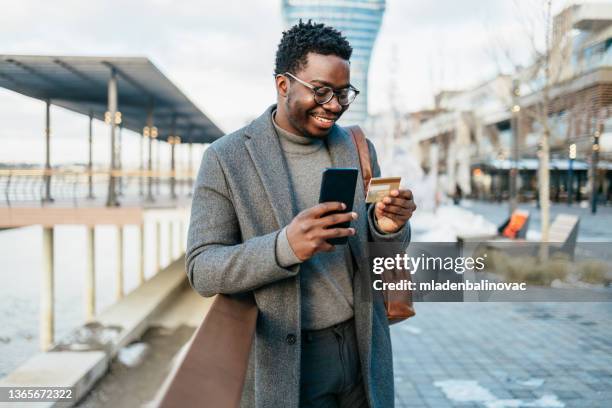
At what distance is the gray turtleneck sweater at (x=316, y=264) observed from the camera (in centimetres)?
164

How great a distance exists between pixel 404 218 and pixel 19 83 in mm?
16430

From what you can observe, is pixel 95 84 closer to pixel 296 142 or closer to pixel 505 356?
pixel 505 356

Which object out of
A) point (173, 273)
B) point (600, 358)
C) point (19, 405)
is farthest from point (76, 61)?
point (600, 358)

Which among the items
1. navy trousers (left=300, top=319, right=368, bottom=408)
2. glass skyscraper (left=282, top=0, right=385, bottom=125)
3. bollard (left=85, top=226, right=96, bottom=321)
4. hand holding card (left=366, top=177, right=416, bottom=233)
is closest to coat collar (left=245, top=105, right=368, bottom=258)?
hand holding card (left=366, top=177, right=416, bottom=233)

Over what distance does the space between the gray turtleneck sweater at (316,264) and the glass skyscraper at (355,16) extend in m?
14.2

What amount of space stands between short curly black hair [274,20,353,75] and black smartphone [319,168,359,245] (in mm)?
527

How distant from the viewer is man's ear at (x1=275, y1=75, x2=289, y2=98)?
5.65 feet

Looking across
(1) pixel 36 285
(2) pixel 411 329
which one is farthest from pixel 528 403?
(1) pixel 36 285

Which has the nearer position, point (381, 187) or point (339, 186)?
point (339, 186)

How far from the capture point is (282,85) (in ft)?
5.71

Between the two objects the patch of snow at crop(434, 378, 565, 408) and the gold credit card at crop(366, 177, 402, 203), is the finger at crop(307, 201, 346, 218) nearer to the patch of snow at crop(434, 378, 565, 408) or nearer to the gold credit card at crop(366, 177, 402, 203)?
the gold credit card at crop(366, 177, 402, 203)

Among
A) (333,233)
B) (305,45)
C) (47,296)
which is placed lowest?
(47,296)

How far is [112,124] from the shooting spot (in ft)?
47.3

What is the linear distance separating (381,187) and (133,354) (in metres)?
6.59
